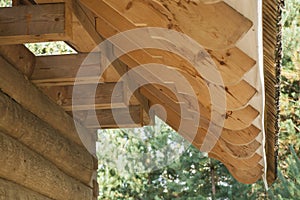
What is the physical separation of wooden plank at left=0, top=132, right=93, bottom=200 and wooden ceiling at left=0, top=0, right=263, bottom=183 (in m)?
0.37

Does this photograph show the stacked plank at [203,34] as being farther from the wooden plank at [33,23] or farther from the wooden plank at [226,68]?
the wooden plank at [33,23]

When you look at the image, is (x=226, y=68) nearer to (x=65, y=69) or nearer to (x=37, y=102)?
(x=65, y=69)

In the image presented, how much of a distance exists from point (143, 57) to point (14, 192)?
870mm

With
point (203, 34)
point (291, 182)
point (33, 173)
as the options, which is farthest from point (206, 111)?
point (291, 182)

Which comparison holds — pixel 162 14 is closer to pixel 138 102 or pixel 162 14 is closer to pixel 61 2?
pixel 61 2

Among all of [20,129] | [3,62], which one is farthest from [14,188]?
[3,62]

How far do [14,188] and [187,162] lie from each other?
398 inches

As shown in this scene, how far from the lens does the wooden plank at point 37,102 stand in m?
3.00

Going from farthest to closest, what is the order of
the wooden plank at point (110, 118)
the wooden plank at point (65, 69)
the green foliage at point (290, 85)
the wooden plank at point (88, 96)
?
the green foliage at point (290, 85) → the wooden plank at point (110, 118) → the wooden plank at point (88, 96) → the wooden plank at point (65, 69)

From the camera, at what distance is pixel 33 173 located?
3363mm

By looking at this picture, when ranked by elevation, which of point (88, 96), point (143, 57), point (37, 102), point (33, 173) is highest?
point (88, 96)

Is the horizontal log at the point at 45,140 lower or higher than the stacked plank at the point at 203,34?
higher

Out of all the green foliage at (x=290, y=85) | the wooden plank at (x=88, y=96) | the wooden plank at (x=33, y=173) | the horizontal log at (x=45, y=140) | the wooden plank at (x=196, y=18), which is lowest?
the wooden plank at (x=196, y=18)

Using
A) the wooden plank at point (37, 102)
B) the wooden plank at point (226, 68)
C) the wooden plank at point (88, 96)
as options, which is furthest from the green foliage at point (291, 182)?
the wooden plank at point (226, 68)
